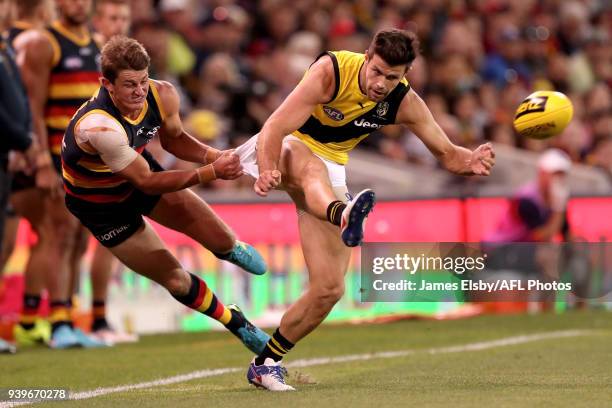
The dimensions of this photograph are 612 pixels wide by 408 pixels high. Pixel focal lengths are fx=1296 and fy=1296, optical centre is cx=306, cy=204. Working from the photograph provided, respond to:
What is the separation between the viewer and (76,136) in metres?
7.89

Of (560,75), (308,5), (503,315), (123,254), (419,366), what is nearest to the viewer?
(123,254)

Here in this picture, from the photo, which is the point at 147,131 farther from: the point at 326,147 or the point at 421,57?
the point at 421,57

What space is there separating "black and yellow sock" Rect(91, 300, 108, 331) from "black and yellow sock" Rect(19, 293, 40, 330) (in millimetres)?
503

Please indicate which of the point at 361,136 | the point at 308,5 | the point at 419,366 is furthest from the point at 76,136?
the point at 308,5

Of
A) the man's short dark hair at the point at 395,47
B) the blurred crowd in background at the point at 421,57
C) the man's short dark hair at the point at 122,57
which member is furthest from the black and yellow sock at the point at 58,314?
the man's short dark hair at the point at 395,47

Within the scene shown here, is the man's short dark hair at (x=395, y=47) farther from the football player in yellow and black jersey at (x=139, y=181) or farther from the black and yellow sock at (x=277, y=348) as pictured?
the black and yellow sock at (x=277, y=348)

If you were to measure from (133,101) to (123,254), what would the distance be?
3.64 ft

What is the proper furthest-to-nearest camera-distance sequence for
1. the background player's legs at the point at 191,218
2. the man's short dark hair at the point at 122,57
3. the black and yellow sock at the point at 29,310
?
the black and yellow sock at the point at 29,310 → the background player's legs at the point at 191,218 → the man's short dark hair at the point at 122,57

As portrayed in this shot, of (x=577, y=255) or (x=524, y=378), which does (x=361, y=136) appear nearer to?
(x=524, y=378)

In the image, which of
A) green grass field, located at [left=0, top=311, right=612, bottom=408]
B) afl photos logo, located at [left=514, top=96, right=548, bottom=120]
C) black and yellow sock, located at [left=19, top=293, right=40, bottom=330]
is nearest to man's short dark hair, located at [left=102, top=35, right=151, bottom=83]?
green grass field, located at [left=0, top=311, right=612, bottom=408]

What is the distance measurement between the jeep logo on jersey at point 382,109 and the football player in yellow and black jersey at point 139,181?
94 cm

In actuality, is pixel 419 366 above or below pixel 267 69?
below

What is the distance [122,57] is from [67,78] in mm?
3181

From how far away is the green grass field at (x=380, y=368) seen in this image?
276 inches
